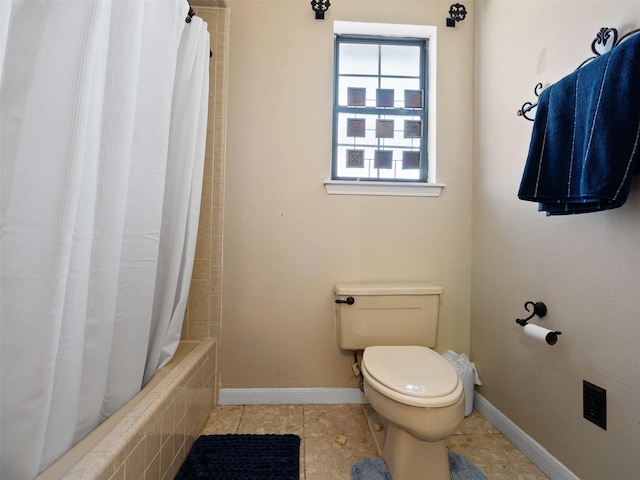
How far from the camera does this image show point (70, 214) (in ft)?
2.07

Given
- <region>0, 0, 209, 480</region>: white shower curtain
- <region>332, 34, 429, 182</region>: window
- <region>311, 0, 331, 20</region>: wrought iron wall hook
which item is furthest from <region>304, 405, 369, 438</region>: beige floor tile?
<region>311, 0, 331, 20</region>: wrought iron wall hook

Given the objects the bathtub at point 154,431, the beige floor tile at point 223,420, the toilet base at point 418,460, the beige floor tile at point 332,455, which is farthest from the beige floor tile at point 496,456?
the bathtub at point 154,431

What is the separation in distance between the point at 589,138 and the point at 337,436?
4.87ft

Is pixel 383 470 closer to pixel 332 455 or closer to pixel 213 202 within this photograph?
pixel 332 455

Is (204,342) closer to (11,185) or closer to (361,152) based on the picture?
(11,185)

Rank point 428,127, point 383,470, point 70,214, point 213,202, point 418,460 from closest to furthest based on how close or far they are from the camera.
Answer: point 70,214 < point 418,460 < point 383,470 < point 213,202 < point 428,127

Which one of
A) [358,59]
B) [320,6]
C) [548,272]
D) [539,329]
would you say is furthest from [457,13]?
[539,329]

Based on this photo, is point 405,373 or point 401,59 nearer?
point 405,373

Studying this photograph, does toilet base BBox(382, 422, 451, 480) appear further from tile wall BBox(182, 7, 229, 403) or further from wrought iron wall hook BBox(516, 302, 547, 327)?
tile wall BBox(182, 7, 229, 403)

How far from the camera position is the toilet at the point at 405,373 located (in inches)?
35.8

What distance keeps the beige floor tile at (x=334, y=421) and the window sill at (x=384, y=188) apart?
117 cm

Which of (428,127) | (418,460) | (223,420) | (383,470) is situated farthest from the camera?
(428,127)

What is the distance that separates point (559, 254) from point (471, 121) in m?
0.94

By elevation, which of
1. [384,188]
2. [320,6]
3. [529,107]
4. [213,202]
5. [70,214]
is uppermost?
[320,6]
